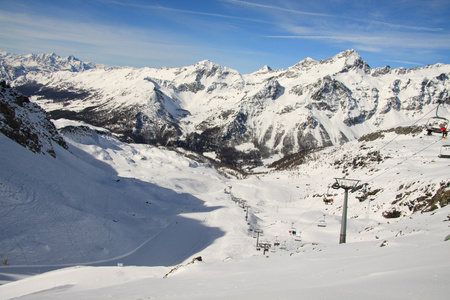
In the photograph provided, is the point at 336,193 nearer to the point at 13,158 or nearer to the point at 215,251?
the point at 215,251

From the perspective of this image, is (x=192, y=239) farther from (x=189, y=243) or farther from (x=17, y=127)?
(x=17, y=127)

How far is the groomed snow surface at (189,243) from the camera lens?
10.4 m

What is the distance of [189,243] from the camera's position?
50562 millimetres

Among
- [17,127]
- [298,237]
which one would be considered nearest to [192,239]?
[298,237]

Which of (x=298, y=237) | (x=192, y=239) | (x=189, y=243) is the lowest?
(x=189, y=243)

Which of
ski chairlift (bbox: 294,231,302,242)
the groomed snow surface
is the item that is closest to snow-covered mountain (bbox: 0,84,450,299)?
the groomed snow surface

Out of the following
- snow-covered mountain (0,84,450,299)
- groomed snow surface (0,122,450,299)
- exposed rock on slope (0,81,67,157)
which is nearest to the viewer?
groomed snow surface (0,122,450,299)

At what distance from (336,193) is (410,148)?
1762 inches

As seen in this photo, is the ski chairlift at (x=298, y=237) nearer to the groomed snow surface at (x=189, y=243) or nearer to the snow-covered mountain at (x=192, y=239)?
the groomed snow surface at (x=189, y=243)

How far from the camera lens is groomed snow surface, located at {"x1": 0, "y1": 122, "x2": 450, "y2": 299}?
34.3 ft

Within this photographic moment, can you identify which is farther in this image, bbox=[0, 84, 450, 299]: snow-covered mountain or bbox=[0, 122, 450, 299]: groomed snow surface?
bbox=[0, 84, 450, 299]: snow-covered mountain

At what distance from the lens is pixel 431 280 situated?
24.4ft

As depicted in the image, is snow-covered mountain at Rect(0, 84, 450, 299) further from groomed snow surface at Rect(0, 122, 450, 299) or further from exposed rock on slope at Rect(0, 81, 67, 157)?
exposed rock on slope at Rect(0, 81, 67, 157)

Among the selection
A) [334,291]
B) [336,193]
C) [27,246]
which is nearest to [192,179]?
[336,193]
